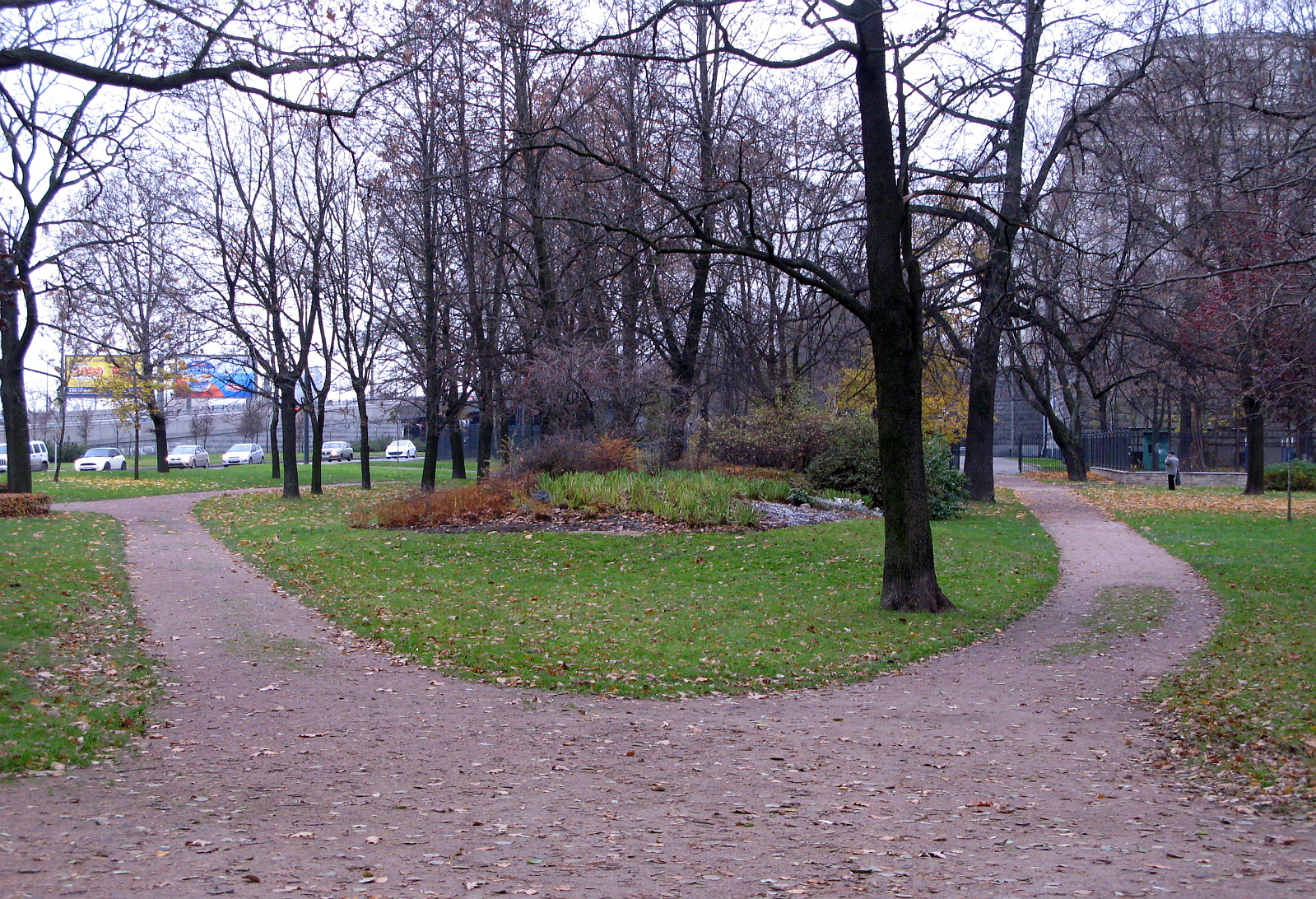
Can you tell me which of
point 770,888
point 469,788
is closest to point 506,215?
point 469,788

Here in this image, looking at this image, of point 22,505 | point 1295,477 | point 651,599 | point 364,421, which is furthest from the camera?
point 1295,477

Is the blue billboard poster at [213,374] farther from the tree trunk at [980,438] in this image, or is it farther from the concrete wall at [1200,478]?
the concrete wall at [1200,478]

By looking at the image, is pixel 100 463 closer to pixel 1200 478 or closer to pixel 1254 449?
pixel 1254 449

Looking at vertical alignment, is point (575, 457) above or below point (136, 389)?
below

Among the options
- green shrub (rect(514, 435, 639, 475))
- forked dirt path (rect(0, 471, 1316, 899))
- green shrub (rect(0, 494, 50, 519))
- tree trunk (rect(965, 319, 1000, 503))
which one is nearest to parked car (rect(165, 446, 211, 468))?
green shrub (rect(0, 494, 50, 519))

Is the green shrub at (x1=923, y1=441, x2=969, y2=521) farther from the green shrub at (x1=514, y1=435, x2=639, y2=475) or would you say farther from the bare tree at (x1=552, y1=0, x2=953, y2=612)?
the bare tree at (x1=552, y1=0, x2=953, y2=612)

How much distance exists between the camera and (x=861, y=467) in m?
21.2

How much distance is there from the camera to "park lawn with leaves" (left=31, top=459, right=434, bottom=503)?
93.5 feet

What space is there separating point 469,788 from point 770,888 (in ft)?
7.03

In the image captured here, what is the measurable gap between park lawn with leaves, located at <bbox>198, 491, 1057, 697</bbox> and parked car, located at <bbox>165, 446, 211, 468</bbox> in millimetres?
38171

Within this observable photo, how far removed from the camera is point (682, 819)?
5.38 metres

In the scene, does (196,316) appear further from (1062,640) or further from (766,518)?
(1062,640)

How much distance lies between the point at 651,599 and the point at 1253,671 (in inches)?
242

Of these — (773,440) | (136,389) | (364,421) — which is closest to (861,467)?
(773,440)
